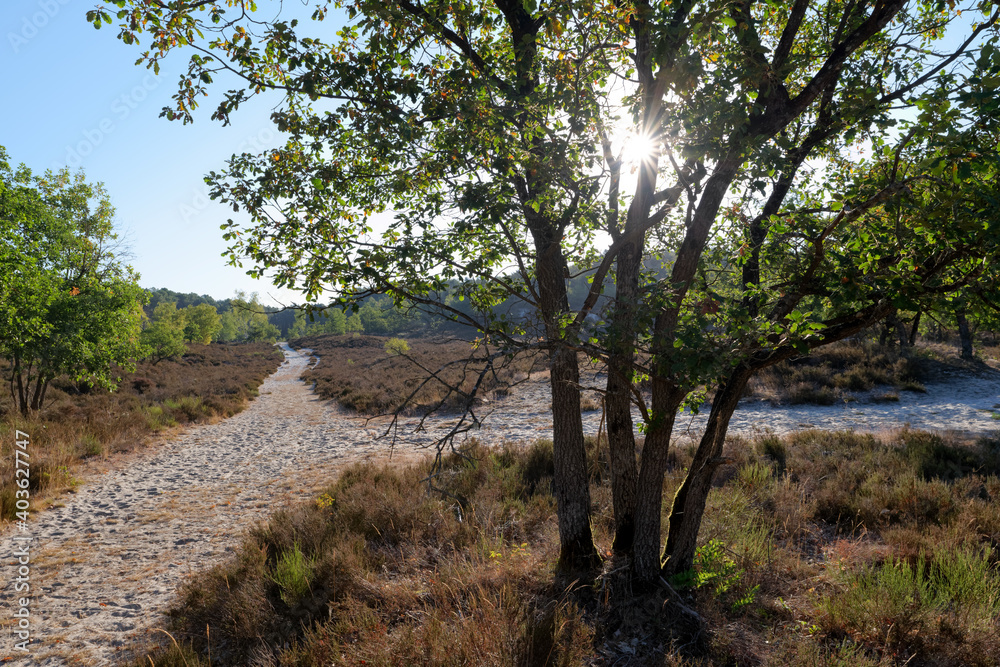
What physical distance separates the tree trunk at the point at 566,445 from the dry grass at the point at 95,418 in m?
9.00

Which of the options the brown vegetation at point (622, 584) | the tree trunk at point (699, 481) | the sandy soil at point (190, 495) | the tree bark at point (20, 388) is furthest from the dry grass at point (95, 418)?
the tree trunk at point (699, 481)

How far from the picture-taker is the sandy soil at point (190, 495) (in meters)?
5.23

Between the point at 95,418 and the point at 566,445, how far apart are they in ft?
48.1

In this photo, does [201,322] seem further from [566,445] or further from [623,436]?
[623,436]

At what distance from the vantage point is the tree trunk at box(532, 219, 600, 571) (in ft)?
16.0

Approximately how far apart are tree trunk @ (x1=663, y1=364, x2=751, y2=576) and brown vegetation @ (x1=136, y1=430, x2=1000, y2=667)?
226 millimetres

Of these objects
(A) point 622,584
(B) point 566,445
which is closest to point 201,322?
(B) point 566,445

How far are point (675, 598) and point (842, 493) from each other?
160 inches

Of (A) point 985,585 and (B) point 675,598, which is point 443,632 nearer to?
(B) point 675,598

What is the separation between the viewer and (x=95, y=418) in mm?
13172

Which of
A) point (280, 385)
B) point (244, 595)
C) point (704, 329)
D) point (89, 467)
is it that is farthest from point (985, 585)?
point (280, 385)

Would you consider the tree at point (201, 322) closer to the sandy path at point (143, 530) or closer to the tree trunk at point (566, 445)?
the sandy path at point (143, 530)

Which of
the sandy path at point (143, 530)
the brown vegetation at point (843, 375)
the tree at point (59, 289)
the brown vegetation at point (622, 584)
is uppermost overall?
the tree at point (59, 289)

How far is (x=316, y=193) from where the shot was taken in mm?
4672
